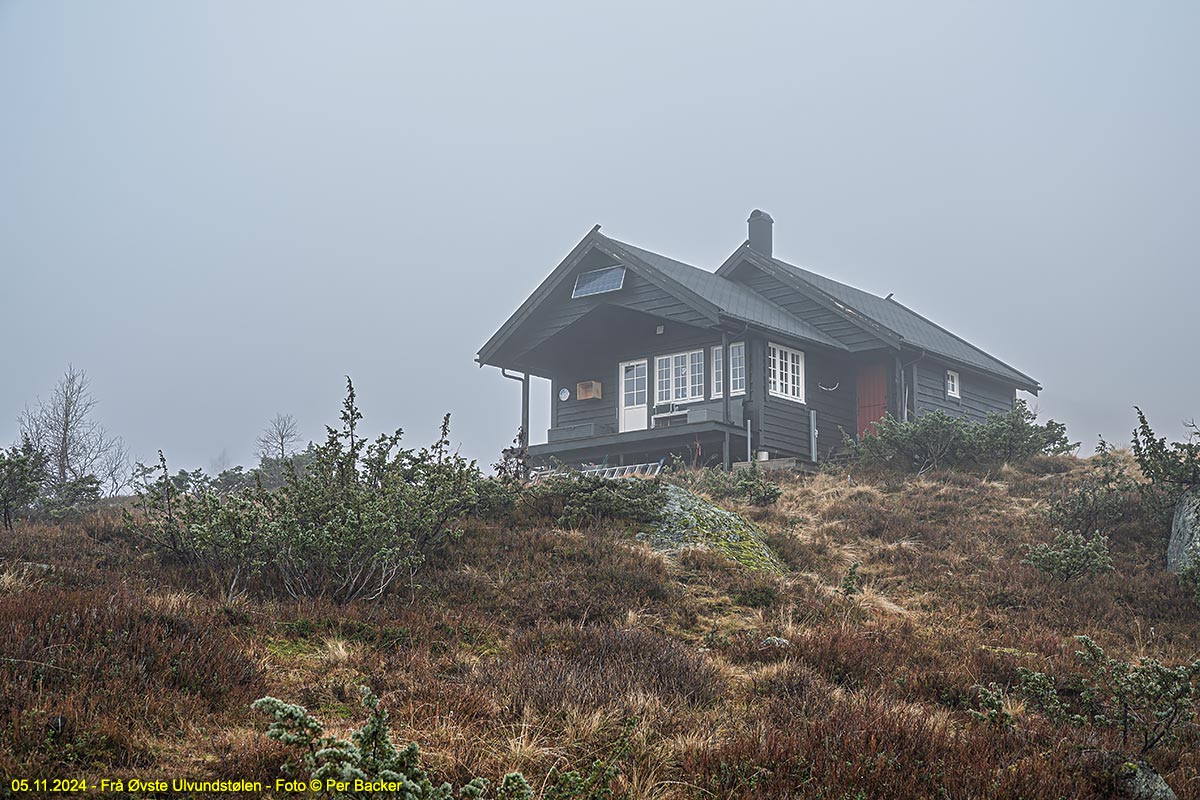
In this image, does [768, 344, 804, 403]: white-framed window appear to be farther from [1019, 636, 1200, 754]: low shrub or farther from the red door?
A: [1019, 636, 1200, 754]: low shrub

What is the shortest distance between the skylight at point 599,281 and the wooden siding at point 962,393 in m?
8.18

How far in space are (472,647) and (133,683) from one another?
2822mm

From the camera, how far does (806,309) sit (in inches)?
1027

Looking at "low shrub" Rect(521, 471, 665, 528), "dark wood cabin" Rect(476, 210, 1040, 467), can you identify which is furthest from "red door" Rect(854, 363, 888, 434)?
"low shrub" Rect(521, 471, 665, 528)

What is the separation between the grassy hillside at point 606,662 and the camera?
5.02 m

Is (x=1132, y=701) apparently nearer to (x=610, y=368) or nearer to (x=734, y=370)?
(x=734, y=370)

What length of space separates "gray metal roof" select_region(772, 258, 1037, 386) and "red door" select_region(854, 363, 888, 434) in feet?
3.87

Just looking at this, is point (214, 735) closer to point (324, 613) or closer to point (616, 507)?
point (324, 613)

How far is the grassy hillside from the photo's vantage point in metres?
5.02

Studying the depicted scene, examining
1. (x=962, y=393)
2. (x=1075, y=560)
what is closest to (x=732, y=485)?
(x=1075, y=560)

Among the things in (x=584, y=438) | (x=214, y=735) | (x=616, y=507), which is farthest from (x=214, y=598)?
(x=584, y=438)

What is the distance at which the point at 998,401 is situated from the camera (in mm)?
28797

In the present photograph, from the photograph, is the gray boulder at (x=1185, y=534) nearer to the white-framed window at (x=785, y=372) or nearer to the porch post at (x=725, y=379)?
the porch post at (x=725, y=379)

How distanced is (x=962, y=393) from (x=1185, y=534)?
52.3 ft
